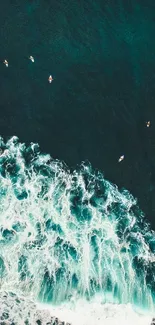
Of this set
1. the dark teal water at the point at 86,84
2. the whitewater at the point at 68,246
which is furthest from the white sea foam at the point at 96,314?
the dark teal water at the point at 86,84

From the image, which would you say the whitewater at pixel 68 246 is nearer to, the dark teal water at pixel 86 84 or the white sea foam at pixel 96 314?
the white sea foam at pixel 96 314

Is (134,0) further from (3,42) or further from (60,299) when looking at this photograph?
(60,299)

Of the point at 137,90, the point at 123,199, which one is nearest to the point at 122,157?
the point at 123,199

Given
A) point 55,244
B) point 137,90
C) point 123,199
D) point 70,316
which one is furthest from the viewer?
point 137,90

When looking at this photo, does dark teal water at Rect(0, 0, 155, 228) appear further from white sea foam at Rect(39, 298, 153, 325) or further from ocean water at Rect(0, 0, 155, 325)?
white sea foam at Rect(39, 298, 153, 325)

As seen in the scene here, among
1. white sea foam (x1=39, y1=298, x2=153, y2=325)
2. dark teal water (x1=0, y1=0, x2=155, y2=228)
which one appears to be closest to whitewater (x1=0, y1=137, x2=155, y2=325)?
white sea foam (x1=39, y1=298, x2=153, y2=325)
